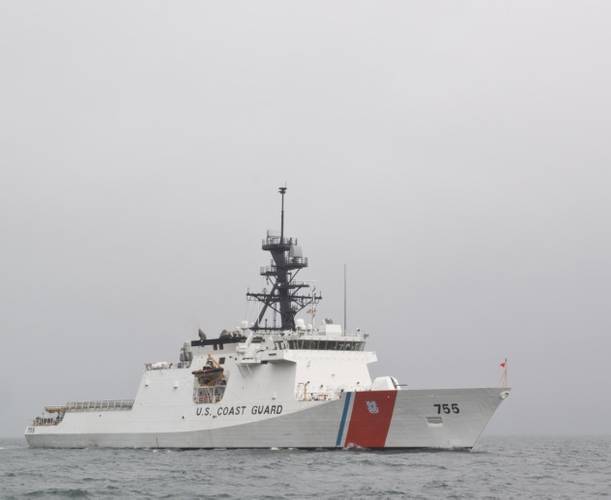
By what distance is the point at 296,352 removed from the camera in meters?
30.6

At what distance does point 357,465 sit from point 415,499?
5761 mm

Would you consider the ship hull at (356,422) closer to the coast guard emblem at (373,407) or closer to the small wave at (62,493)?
the coast guard emblem at (373,407)

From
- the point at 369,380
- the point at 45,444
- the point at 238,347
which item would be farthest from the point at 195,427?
the point at 45,444

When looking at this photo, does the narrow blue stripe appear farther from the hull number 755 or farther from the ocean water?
the hull number 755

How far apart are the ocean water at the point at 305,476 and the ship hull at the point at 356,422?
1.98 feet

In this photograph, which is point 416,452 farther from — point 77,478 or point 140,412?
point 140,412

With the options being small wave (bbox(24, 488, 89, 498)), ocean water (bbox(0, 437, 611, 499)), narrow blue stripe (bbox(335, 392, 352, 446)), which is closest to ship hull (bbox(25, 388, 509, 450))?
narrow blue stripe (bbox(335, 392, 352, 446))

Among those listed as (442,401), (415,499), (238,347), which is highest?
(238,347)

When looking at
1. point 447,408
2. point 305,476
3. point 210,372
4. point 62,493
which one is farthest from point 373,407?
point 62,493

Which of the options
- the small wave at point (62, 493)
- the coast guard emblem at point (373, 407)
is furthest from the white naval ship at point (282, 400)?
the small wave at point (62, 493)

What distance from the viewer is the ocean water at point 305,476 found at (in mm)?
19641

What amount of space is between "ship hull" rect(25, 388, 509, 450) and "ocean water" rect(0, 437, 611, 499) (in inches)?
23.8

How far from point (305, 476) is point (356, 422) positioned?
255 inches

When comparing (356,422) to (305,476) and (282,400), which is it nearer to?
(282,400)
